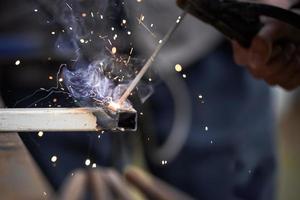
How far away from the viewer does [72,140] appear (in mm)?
1245

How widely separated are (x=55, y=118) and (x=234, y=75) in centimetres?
68

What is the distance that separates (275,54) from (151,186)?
432 mm

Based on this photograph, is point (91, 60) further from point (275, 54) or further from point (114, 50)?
point (275, 54)

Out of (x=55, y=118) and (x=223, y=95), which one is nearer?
(x=55, y=118)

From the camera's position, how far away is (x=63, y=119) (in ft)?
2.73

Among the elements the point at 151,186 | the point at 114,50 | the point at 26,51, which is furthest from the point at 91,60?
the point at 151,186

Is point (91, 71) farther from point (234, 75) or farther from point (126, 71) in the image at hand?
point (234, 75)

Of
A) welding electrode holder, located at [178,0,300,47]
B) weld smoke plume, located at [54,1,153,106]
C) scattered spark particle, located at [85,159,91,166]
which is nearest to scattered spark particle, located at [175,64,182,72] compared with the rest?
weld smoke plume, located at [54,1,153,106]

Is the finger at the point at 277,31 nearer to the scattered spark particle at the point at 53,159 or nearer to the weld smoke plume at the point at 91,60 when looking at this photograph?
the weld smoke plume at the point at 91,60

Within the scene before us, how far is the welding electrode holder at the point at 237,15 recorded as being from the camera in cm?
82

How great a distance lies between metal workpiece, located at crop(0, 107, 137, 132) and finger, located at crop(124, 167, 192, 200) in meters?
0.34

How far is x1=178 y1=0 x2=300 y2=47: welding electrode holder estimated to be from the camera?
819 millimetres

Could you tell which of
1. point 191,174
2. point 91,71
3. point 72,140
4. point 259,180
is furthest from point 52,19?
point 259,180

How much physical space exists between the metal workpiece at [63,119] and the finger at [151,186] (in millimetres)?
341
